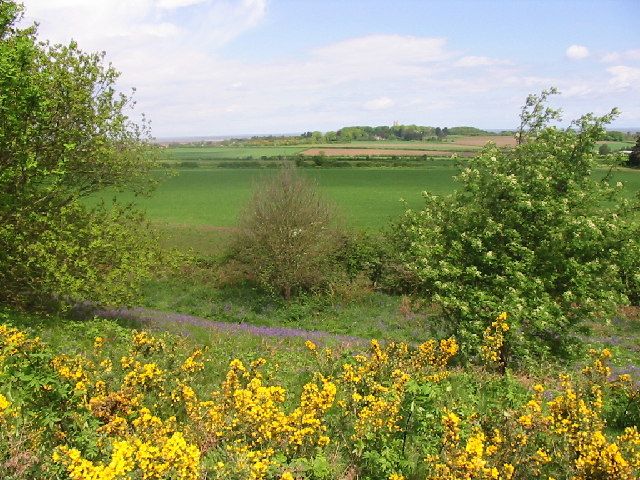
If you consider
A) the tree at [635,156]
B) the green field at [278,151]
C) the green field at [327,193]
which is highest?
the green field at [278,151]

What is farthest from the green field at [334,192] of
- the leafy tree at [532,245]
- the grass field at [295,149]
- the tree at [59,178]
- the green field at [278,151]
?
the leafy tree at [532,245]

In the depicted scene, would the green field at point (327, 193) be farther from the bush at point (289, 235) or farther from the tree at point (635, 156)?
the tree at point (635, 156)

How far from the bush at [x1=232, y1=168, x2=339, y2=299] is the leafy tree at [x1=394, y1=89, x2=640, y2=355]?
12.4 meters

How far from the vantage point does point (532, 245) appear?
14.0 meters

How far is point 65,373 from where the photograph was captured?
598 centimetres

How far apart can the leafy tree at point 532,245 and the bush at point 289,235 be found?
40.8 feet

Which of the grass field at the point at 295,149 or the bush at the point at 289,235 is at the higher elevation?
the grass field at the point at 295,149

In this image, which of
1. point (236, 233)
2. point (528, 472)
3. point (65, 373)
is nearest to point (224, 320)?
point (236, 233)

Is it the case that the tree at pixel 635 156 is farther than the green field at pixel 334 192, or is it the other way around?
the tree at pixel 635 156

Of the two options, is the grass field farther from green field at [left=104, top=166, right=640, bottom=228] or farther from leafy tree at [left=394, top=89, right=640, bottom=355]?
leafy tree at [left=394, top=89, right=640, bottom=355]

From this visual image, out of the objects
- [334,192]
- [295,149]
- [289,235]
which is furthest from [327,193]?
[295,149]

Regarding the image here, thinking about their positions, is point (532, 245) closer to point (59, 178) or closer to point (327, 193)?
point (59, 178)

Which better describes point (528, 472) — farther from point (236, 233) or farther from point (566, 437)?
point (236, 233)

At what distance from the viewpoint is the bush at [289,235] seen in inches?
1076
